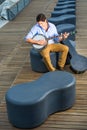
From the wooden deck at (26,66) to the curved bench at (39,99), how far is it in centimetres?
17

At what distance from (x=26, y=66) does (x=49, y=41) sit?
122cm

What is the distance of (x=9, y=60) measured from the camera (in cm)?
974

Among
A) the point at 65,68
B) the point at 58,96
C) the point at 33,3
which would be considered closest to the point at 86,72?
the point at 65,68

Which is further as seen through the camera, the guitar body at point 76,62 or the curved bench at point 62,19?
the curved bench at point 62,19

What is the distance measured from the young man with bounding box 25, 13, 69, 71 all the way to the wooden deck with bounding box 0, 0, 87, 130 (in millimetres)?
441

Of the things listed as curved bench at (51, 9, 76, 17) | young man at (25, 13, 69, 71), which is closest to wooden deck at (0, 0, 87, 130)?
young man at (25, 13, 69, 71)

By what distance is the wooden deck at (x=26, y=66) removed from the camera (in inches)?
239

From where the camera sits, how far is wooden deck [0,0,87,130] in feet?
19.9

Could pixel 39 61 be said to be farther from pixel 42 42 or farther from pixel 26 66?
pixel 26 66

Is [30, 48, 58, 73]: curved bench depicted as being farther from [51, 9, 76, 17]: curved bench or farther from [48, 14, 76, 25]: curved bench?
[51, 9, 76, 17]: curved bench

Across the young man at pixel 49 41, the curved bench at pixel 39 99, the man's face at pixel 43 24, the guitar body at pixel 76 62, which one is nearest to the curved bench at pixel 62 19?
the guitar body at pixel 76 62

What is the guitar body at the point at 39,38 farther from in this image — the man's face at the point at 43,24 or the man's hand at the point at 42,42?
the man's face at the point at 43,24

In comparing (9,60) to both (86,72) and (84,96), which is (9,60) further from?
(84,96)

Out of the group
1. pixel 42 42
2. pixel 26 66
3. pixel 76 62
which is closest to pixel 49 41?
pixel 42 42
